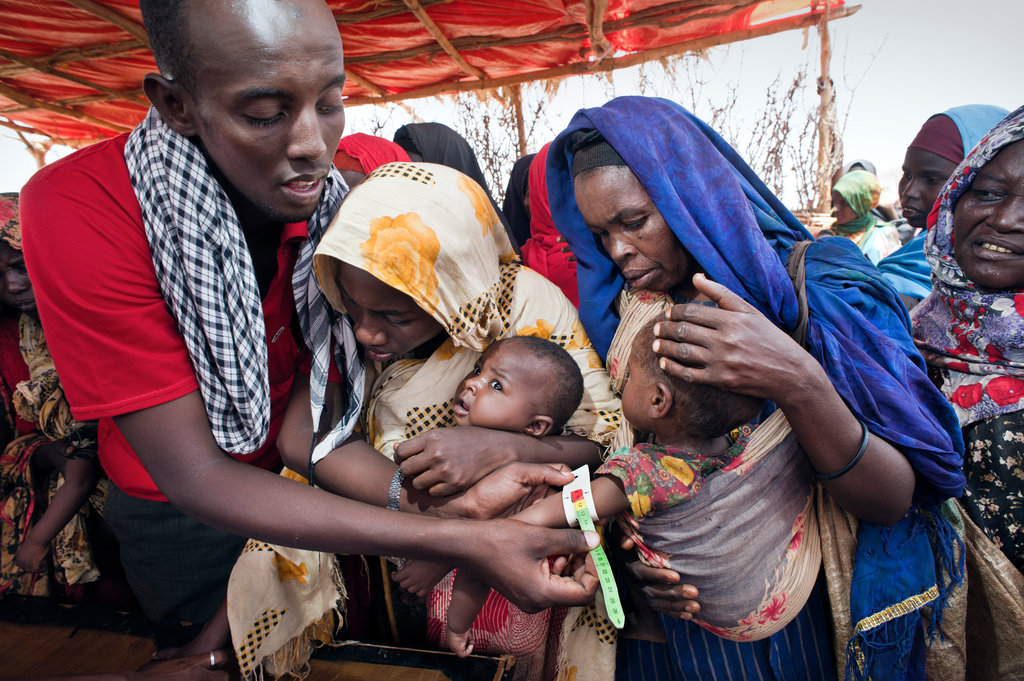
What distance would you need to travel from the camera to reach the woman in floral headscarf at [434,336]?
61.9 inches

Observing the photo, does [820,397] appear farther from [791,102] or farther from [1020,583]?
[791,102]

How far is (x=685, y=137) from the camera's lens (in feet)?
5.49

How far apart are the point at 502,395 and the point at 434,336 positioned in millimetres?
359

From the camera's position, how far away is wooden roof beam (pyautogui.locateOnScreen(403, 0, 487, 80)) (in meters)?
3.95

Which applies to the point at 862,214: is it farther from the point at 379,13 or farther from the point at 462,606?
the point at 462,606

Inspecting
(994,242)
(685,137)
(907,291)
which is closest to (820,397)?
(685,137)

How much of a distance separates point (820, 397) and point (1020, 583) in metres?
1.10

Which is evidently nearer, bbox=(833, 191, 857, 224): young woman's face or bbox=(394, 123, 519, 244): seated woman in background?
bbox=(394, 123, 519, 244): seated woman in background

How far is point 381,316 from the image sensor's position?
171 cm

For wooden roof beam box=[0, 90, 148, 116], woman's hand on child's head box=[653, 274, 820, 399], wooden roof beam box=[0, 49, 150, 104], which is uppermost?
wooden roof beam box=[0, 49, 150, 104]

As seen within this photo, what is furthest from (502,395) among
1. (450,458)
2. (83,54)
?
(83,54)

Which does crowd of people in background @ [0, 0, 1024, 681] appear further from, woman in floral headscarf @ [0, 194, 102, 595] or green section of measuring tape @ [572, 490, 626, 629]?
woman in floral headscarf @ [0, 194, 102, 595]

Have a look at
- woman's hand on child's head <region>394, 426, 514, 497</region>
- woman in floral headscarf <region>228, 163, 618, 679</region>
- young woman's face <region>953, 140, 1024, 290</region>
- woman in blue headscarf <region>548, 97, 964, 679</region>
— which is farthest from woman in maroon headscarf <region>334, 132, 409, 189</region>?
young woman's face <region>953, 140, 1024, 290</region>

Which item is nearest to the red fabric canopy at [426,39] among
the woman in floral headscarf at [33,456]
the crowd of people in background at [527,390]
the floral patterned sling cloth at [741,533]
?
the woman in floral headscarf at [33,456]
